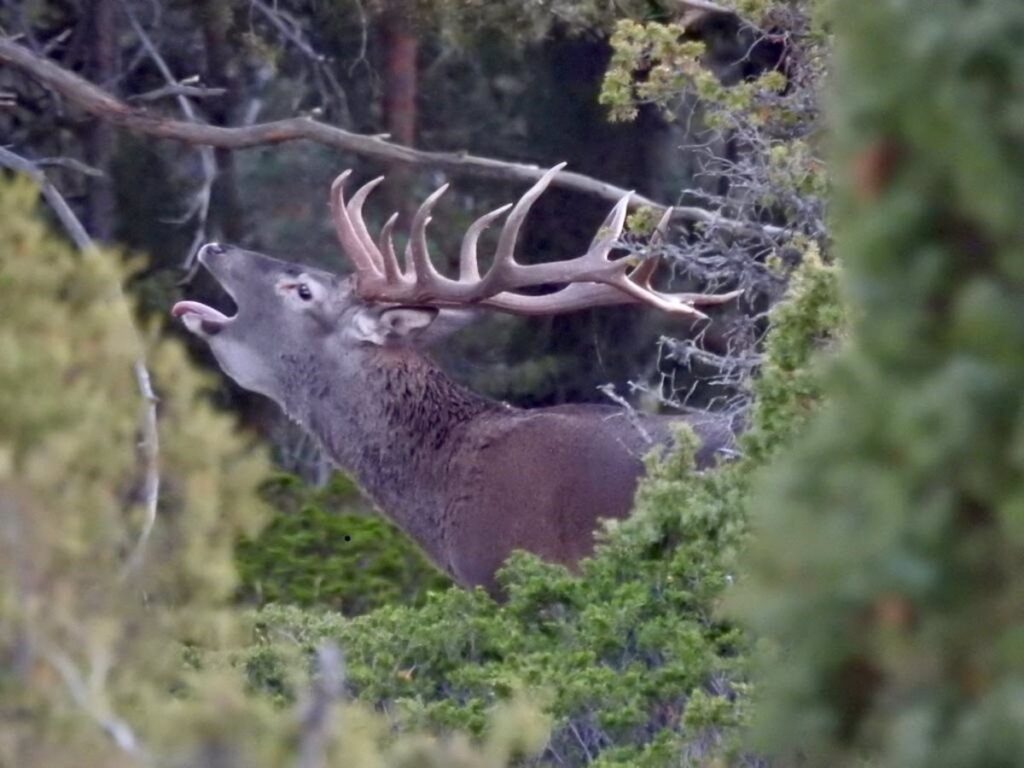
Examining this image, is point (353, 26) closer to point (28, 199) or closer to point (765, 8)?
point (765, 8)

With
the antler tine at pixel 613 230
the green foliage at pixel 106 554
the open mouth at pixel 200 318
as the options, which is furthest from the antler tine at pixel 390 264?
the green foliage at pixel 106 554

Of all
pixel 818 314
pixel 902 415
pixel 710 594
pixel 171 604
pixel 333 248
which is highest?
pixel 902 415

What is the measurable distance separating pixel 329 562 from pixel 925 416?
31.0 ft

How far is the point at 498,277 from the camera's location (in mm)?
8922

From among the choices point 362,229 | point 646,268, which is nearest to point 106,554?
point 646,268

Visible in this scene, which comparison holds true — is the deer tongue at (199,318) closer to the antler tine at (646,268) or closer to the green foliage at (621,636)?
the antler tine at (646,268)

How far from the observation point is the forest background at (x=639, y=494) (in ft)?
6.52

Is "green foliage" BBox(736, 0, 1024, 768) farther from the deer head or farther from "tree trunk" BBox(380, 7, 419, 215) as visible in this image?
"tree trunk" BBox(380, 7, 419, 215)

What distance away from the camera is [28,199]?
348cm

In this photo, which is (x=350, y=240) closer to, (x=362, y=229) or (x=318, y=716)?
(x=362, y=229)

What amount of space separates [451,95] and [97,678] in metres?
12.9

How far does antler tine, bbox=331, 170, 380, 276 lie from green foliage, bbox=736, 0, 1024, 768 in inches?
278

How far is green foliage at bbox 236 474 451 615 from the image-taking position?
11.0 metres

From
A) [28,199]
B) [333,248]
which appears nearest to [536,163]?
[333,248]
